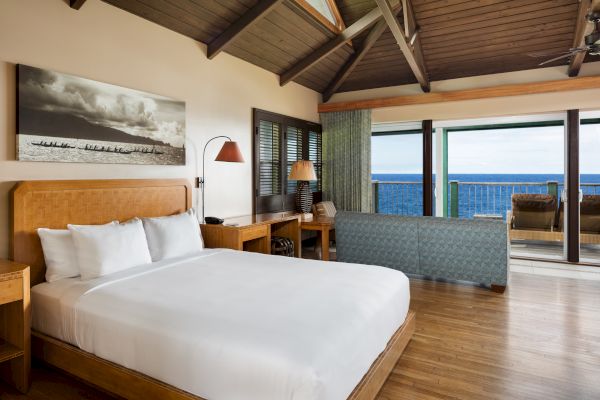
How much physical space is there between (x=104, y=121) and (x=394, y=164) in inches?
219

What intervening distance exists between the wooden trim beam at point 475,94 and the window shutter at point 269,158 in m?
1.45

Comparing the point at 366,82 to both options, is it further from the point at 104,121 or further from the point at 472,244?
the point at 104,121

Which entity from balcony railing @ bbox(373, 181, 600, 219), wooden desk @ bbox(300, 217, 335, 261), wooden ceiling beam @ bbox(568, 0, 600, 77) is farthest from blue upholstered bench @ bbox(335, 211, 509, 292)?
balcony railing @ bbox(373, 181, 600, 219)

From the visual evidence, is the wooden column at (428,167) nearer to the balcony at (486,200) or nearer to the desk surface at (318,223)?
the balcony at (486,200)

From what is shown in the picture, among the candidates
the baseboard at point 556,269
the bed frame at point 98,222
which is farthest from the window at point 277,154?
the baseboard at point 556,269

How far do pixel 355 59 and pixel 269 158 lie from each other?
200 centimetres

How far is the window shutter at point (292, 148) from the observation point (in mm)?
5773

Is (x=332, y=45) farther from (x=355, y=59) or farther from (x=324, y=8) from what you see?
(x=355, y=59)

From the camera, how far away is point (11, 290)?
217 cm

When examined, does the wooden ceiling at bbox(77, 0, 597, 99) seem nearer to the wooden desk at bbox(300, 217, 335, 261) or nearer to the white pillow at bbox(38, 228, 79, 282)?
the white pillow at bbox(38, 228, 79, 282)

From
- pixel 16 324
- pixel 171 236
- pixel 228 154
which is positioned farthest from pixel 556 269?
pixel 16 324

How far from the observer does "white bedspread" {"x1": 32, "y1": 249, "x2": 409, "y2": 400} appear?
5.14ft

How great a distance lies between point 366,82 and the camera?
20.9ft

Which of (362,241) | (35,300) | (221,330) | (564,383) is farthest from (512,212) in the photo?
(35,300)
